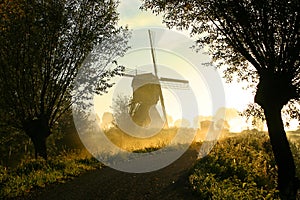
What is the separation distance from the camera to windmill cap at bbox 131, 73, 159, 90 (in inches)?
2180

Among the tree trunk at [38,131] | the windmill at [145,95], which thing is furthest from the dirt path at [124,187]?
the windmill at [145,95]

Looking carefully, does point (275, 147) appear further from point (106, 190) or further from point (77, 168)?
point (77, 168)

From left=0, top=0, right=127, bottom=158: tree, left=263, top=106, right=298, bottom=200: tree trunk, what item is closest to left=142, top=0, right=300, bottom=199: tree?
left=263, top=106, right=298, bottom=200: tree trunk

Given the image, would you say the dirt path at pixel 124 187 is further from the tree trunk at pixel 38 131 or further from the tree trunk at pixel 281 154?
the tree trunk at pixel 38 131

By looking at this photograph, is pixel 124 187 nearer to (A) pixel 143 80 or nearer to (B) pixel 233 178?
(B) pixel 233 178

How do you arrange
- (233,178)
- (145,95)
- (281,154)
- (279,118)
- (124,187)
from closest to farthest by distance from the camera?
1. (124,187)
2. (281,154)
3. (279,118)
4. (233,178)
5. (145,95)

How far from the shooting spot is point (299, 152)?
84.3ft

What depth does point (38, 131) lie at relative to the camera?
22375mm

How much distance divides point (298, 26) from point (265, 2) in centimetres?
148

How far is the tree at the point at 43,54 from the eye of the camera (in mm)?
20750

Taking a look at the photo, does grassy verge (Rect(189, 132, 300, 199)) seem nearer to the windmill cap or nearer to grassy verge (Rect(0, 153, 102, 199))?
grassy verge (Rect(0, 153, 102, 199))

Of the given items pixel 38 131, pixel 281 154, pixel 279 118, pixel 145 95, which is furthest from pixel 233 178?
pixel 145 95

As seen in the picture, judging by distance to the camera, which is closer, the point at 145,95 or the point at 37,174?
the point at 37,174

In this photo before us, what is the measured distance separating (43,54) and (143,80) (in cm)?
3470
